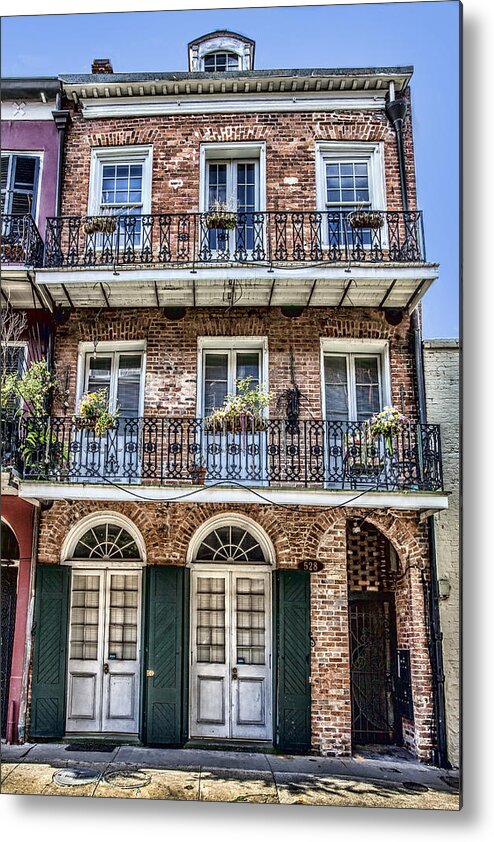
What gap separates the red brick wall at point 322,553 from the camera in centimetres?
510

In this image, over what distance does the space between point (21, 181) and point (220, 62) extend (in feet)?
6.52

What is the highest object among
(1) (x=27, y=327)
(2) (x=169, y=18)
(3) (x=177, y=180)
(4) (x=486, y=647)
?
(2) (x=169, y=18)

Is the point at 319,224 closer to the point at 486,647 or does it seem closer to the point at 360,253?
the point at 360,253

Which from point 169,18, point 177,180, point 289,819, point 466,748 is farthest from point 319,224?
point 289,819

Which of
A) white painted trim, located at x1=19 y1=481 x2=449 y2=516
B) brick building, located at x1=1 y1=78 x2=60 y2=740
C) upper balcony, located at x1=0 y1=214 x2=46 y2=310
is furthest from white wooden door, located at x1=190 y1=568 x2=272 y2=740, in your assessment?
upper balcony, located at x1=0 y1=214 x2=46 y2=310

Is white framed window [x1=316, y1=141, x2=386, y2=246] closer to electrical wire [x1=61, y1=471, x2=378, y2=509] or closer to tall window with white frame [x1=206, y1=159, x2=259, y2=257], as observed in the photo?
tall window with white frame [x1=206, y1=159, x2=259, y2=257]

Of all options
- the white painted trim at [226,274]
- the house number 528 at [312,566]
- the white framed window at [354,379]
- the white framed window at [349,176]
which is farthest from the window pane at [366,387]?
the white framed window at [349,176]

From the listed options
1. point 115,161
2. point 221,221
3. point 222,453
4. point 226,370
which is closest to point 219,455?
point 222,453

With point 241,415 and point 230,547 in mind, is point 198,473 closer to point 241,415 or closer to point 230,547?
point 241,415

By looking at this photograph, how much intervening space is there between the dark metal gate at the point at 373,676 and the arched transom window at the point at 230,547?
984 millimetres

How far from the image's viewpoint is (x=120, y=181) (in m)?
6.01

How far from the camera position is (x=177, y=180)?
5.92 m

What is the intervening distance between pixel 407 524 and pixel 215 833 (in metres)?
2.54

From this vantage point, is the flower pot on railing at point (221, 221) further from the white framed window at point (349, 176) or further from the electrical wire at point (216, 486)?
the electrical wire at point (216, 486)
